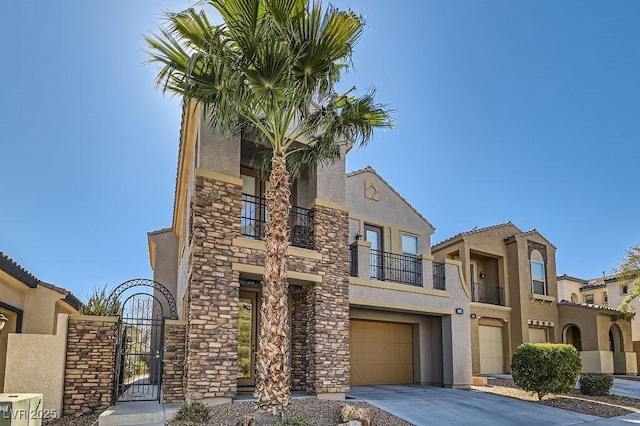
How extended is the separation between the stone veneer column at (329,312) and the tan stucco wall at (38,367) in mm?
6068

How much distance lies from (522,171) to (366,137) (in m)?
13.0

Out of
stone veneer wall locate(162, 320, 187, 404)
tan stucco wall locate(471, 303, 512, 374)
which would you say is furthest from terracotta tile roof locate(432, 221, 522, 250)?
stone veneer wall locate(162, 320, 187, 404)

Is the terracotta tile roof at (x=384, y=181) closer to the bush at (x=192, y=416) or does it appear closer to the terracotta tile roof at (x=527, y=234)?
the terracotta tile roof at (x=527, y=234)

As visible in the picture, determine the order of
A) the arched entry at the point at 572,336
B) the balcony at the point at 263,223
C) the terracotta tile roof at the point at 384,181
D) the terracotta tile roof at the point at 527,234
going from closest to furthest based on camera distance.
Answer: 1. the balcony at the point at 263,223
2. the terracotta tile roof at the point at 384,181
3. the terracotta tile roof at the point at 527,234
4. the arched entry at the point at 572,336

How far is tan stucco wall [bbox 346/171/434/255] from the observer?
18891 millimetres

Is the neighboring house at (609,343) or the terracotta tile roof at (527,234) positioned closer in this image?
the neighboring house at (609,343)

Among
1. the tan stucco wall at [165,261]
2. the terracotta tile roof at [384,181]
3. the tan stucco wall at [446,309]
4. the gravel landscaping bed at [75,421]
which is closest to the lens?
the gravel landscaping bed at [75,421]

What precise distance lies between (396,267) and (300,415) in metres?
9.01

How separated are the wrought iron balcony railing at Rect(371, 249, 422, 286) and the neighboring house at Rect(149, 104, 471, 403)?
0.05 metres

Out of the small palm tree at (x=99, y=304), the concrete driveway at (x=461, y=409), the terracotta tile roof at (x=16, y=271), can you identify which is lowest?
the concrete driveway at (x=461, y=409)

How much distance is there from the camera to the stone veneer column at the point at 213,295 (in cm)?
1165

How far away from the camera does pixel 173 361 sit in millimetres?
12383

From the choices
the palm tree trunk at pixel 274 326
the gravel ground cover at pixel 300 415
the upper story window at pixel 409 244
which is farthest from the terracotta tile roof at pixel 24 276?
the upper story window at pixel 409 244

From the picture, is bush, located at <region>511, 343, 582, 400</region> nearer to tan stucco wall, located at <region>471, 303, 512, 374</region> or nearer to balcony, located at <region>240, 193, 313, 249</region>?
tan stucco wall, located at <region>471, 303, 512, 374</region>
